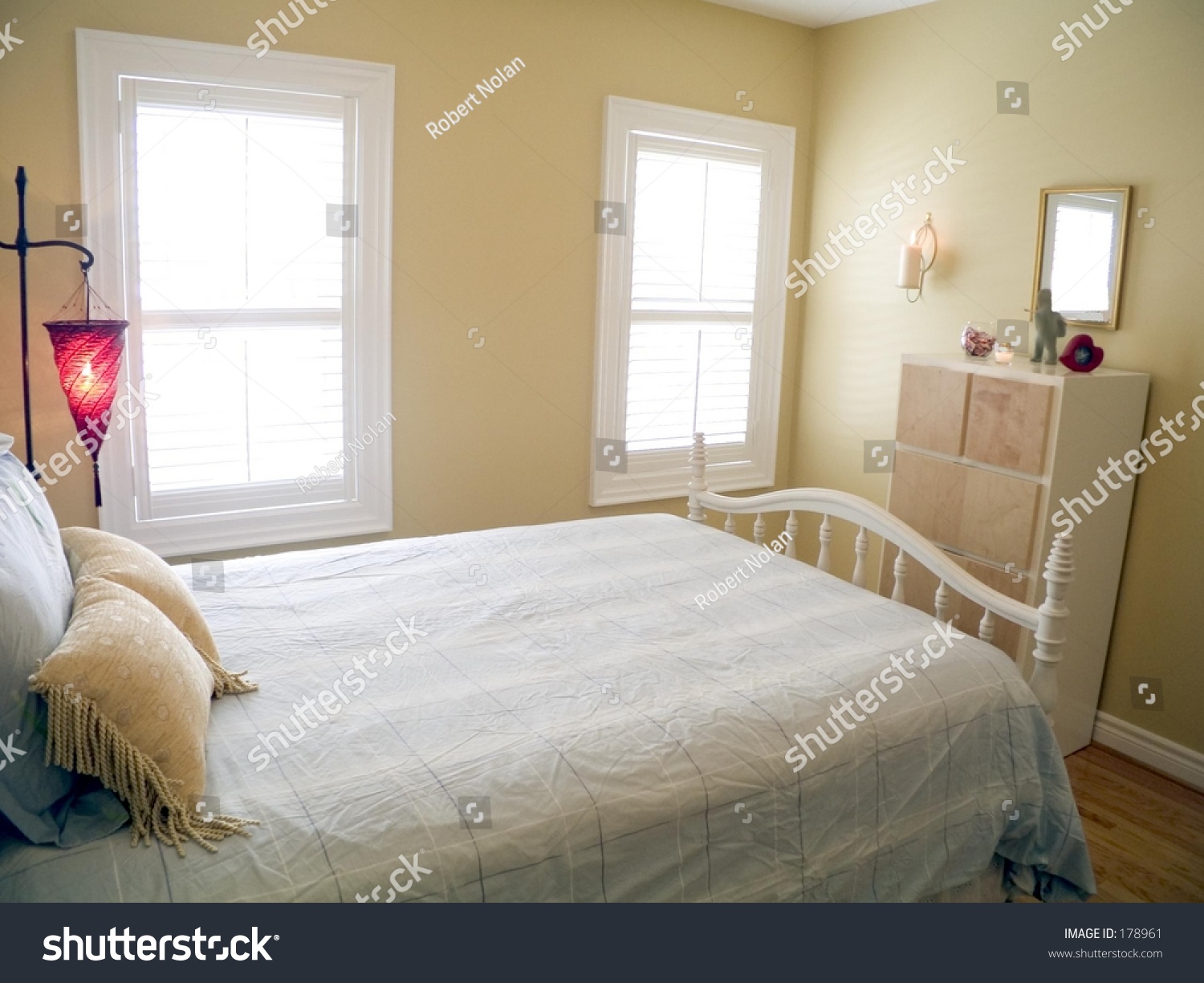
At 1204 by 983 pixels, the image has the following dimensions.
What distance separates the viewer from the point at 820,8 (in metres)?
4.21

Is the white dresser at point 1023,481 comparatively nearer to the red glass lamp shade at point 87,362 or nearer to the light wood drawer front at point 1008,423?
the light wood drawer front at point 1008,423

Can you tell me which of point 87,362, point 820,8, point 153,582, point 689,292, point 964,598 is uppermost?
point 820,8

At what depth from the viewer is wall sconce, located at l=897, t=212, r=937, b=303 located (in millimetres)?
4059

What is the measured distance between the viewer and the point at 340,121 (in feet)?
11.3

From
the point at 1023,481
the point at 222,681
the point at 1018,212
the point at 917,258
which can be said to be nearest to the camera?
the point at 222,681

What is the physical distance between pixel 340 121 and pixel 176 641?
2.26m

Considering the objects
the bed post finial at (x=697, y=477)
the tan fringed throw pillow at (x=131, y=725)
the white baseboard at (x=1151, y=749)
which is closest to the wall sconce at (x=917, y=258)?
the bed post finial at (x=697, y=477)

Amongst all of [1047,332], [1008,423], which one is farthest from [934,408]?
[1047,332]

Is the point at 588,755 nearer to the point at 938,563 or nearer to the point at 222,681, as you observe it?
the point at 222,681

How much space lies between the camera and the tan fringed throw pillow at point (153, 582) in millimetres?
1926

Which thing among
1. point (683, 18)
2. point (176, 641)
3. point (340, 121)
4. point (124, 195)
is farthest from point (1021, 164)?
point (176, 641)

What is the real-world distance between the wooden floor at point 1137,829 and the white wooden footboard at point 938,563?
622mm

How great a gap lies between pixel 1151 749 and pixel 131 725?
10.5 ft

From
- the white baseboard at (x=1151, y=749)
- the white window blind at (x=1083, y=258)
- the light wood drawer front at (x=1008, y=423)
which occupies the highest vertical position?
the white window blind at (x=1083, y=258)
